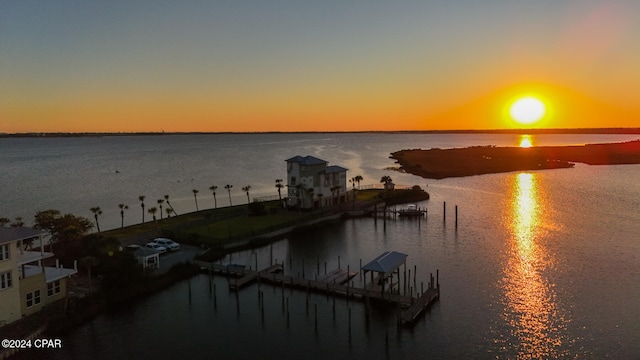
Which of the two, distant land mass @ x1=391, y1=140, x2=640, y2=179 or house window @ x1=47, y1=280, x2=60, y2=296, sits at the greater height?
distant land mass @ x1=391, y1=140, x2=640, y2=179

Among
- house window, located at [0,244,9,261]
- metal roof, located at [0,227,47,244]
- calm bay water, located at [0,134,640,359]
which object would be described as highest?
metal roof, located at [0,227,47,244]

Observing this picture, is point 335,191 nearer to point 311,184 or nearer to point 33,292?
point 311,184

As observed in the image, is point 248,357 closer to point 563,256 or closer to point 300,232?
point 300,232

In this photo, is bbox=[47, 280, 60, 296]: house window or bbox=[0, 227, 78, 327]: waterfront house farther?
bbox=[47, 280, 60, 296]: house window

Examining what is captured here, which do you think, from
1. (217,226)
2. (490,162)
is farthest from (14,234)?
(490,162)

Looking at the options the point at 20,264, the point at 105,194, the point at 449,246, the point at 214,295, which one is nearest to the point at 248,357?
the point at 214,295

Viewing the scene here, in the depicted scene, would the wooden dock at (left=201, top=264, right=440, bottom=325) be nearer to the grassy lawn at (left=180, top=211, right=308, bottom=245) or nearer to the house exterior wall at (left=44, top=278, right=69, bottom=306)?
the grassy lawn at (left=180, top=211, right=308, bottom=245)

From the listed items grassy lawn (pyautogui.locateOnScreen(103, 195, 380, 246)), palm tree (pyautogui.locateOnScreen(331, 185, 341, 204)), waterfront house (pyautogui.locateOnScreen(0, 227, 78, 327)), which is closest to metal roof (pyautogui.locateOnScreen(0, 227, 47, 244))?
waterfront house (pyautogui.locateOnScreen(0, 227, 78, 327))

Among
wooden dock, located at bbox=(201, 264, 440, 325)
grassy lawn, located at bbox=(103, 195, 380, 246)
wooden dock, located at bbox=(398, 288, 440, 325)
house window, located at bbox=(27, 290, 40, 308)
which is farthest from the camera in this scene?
grassy lawn, located at bbox=(103, 195, 380, 246)
